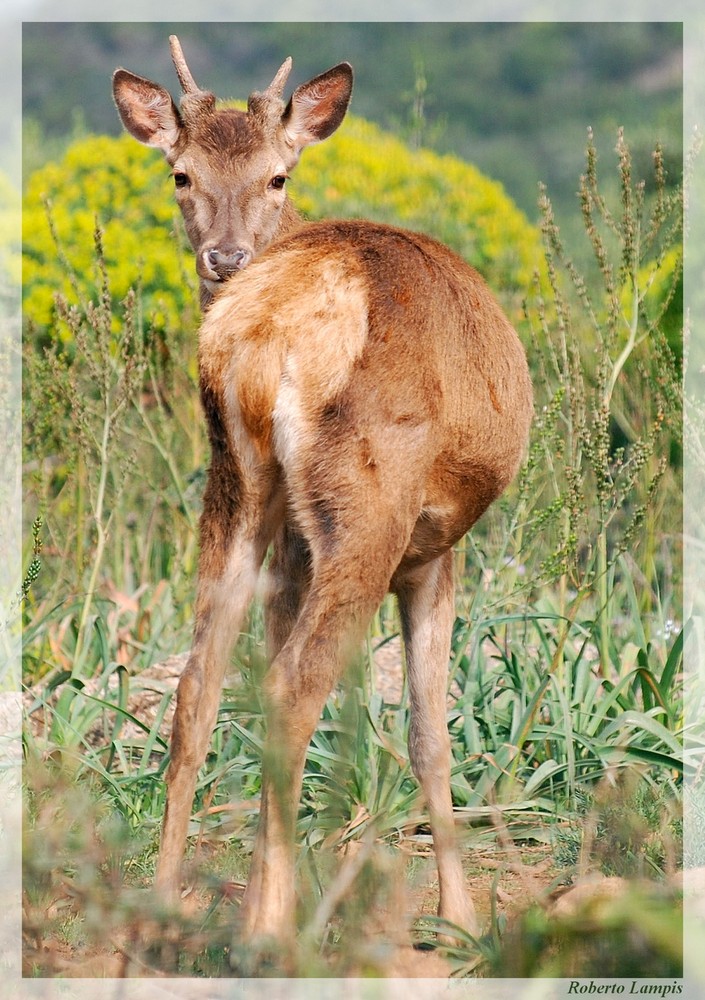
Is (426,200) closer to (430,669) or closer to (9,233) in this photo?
(9,233)

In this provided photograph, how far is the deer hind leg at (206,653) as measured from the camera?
3.72 meters

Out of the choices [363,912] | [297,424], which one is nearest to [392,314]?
[297,424]

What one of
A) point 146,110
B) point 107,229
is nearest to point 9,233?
point 107,229

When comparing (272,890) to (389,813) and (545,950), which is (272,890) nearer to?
(545,950)

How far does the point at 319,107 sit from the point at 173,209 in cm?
284

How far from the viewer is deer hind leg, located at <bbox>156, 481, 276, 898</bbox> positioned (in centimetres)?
372

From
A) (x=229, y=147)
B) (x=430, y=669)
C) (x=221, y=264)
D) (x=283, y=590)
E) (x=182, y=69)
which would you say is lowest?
(x=430, y=669)

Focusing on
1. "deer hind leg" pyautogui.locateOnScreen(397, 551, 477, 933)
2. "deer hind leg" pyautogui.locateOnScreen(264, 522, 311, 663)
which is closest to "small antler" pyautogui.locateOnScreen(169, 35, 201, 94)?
"deer hind leg" pyautogui.locateOnScreen(264, 522, 311, 663)

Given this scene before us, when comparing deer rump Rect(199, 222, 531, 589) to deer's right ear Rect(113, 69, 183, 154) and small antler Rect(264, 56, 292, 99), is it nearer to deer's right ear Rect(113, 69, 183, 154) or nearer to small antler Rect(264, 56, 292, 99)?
small antler Rect(264, 56, 292, 99)

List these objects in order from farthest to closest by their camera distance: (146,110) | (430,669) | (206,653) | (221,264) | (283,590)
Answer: (146,110) → (221,264) → (430,669) → (283,590) → (206,653)

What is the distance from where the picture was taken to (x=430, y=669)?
466 cm

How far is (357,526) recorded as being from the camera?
145 inches

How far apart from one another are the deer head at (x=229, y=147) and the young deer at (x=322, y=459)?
3.50 ft

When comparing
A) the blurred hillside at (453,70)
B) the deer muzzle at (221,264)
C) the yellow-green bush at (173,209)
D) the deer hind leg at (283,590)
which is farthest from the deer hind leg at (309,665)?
the blurred hillside at (453,70)
